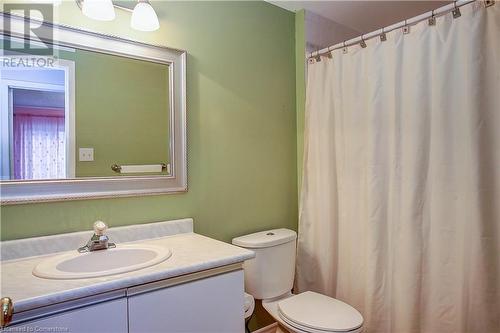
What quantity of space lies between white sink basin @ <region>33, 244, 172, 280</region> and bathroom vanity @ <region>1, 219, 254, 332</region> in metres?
0.03

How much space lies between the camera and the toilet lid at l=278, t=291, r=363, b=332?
56.8 inches

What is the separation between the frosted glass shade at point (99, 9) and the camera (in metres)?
1.30

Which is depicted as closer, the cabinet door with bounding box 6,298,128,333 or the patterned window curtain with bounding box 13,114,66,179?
the cabinet door with bounding box 6,298,128,333

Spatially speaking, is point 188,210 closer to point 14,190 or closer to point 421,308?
point 14,190

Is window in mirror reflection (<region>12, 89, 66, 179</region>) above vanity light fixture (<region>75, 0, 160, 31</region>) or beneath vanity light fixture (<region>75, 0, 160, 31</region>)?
beneath

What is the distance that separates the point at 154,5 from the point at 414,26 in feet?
4.32

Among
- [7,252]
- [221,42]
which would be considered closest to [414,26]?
[221,42]

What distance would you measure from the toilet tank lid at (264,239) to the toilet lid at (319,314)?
1.05ft

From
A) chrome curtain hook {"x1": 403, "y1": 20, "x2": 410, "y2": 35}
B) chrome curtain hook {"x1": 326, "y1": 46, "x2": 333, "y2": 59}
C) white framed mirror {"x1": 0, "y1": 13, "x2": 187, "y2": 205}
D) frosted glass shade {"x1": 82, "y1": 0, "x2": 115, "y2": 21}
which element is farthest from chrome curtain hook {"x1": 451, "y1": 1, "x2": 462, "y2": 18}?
frosted glass shade {"x1": 82, "y1": 0, "x2": 115, "y2": 21}

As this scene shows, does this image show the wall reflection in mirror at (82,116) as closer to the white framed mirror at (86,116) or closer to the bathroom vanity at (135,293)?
the white framed mirror at (86,116)

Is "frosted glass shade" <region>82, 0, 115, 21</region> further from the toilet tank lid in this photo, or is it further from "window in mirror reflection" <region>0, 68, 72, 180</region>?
the toilet tank lid

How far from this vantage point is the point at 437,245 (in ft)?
4.92
